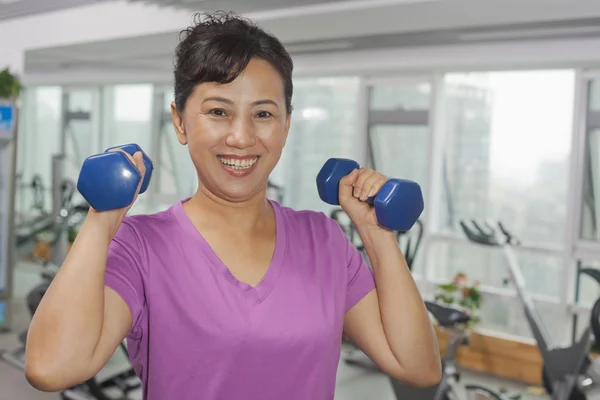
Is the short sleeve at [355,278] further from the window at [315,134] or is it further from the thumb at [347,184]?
the window at [315,134]

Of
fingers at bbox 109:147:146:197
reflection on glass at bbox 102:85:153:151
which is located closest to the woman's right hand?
fingers at bbox 109:147:146:197

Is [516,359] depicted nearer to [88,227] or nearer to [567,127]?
[567,127]

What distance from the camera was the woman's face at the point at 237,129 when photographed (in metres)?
1.15

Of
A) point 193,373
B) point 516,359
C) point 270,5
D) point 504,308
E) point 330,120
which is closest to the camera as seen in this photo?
point 193,373

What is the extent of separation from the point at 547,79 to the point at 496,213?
1253 millimetres

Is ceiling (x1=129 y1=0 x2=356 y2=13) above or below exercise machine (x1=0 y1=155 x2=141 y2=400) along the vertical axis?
above

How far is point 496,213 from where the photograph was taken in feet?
19.9

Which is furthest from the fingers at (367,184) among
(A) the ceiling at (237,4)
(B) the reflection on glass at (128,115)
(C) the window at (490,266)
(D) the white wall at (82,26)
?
(B) the reflection on glass at (128,115)

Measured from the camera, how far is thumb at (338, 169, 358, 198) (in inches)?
55.0

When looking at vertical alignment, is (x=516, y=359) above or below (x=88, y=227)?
below

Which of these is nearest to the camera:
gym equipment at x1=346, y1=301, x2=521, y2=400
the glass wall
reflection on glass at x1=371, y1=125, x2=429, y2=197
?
gym equipment at x1=346, y1=301, x2=521, y2=400

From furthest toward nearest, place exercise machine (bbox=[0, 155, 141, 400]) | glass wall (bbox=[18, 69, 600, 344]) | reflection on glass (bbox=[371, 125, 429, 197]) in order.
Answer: reflection on glass (bbox=[371, 125, 429, 197])
glass wall (bbox=[18, 69, 600, 344])
exercise machine (bbox=[0, 155, 141, 400])

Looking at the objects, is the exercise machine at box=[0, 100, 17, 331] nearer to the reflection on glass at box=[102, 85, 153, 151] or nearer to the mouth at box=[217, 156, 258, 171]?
the reflection on glass at box=[102, 85, 153, 151]

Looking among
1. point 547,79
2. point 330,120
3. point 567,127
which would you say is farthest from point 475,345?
point 330,120
